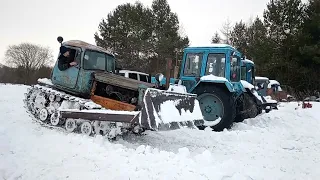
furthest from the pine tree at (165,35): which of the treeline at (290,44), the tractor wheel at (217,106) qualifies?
the tractor wheel at (217,106)

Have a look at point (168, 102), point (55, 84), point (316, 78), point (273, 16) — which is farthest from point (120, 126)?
point (273, 16)

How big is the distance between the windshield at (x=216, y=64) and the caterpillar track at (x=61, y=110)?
12.7 feet

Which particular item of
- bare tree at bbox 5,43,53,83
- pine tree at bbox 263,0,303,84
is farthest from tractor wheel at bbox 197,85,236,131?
bare tree at bbox 5,43,53,83

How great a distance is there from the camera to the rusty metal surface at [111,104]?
7.42 m

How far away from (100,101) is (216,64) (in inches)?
175

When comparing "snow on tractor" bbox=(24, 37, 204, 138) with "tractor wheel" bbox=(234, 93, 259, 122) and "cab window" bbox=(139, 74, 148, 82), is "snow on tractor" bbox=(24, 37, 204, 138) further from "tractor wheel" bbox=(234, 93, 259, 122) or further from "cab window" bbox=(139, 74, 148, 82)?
"cab window" bbox=(139, 74, 148, 82)

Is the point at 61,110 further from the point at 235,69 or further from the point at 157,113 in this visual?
the point at 235,69

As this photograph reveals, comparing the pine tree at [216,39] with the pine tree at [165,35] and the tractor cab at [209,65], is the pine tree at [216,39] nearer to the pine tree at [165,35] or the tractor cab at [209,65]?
the pine tree at [165,35]

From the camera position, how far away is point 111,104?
7.65 metres

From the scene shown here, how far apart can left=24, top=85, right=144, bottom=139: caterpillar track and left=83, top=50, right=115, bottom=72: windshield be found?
3.26 ft

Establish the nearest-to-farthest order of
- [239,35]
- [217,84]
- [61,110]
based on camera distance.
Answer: [61,110] → [217,84] → [239,35]

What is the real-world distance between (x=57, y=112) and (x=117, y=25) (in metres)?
26.4

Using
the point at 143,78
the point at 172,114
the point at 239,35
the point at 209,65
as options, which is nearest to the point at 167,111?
A: the point at 172,114

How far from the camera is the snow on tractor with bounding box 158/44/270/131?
991 cm
